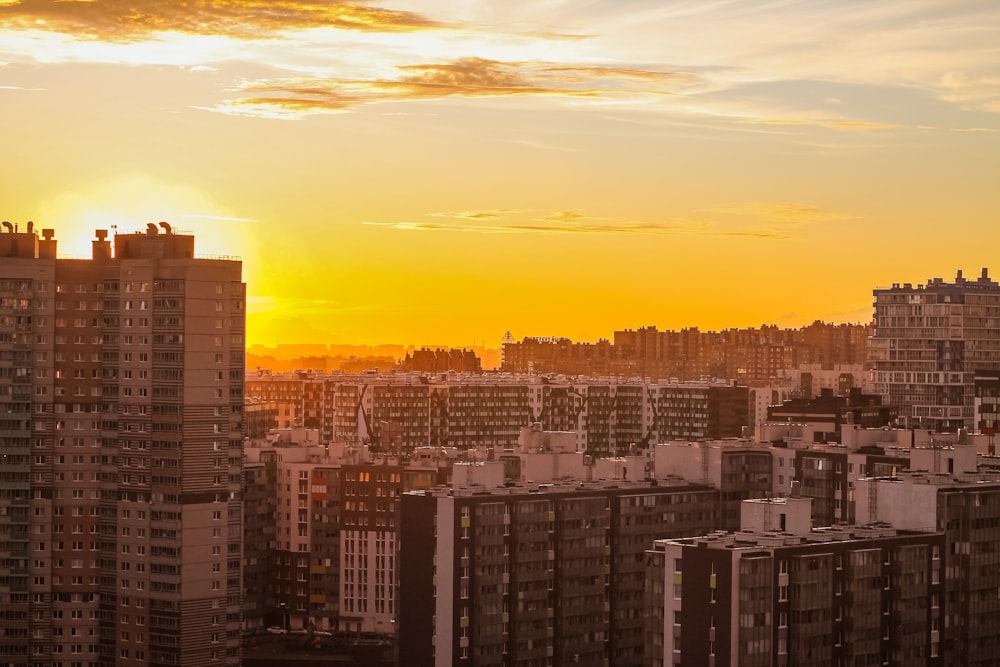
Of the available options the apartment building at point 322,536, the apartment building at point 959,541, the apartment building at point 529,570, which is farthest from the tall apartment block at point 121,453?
the apartment building at point 322,536

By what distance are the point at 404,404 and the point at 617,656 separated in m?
114

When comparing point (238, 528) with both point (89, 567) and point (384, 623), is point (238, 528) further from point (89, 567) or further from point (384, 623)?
point (384, 623)

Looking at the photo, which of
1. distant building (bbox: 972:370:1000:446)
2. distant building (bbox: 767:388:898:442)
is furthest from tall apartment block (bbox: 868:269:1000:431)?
distant building (bbox: 972:370:1000:446)

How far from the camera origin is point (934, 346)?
556ft

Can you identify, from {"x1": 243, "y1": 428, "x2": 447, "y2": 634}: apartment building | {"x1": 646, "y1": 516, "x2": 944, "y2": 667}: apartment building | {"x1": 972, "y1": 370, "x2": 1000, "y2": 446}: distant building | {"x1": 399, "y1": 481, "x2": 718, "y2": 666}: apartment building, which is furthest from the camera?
{"x1": 972, "y1": 370, "x2": 1000, "y2": 446}: distant building

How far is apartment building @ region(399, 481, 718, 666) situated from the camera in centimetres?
8181

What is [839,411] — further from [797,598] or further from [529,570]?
[797,598]

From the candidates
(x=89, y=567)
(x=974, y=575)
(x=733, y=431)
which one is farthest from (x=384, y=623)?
(x=733, y=431)

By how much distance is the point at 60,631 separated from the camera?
94.4 meters

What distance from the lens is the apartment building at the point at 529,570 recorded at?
81812mm

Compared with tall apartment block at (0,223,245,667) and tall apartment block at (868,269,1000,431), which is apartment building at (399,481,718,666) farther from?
tall apartment block at (868,269,1000,431)

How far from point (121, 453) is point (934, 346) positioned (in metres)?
98.0

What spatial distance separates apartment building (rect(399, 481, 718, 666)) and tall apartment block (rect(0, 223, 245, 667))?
1272 cm

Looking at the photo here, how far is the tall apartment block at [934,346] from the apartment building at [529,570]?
8171 cm
